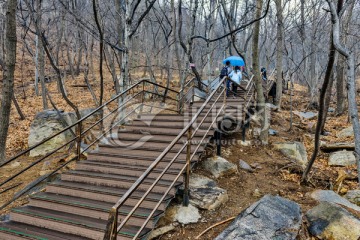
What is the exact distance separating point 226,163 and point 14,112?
13.0m

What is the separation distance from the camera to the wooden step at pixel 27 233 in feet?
12.3

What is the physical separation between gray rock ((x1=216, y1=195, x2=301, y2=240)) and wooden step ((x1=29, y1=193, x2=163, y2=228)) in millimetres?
1112

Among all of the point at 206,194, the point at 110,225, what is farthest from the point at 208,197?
the point at 110,225

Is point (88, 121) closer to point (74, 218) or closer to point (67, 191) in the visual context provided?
point (67, 191)

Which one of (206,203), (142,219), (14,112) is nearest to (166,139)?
(206,203)

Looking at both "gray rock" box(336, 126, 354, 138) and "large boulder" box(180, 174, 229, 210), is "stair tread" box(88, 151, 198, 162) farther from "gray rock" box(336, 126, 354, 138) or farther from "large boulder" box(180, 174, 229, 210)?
"gray rock" box(336, 126, 354, 138)

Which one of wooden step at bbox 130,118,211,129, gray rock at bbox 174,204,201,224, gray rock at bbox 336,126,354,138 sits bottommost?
gray rock at bbox 174,204,201,224

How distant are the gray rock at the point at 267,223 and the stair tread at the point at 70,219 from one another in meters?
1.20

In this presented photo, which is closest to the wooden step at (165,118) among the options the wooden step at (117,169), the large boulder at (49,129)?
the wooden step at (117,169)

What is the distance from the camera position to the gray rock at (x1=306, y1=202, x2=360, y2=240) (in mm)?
3574

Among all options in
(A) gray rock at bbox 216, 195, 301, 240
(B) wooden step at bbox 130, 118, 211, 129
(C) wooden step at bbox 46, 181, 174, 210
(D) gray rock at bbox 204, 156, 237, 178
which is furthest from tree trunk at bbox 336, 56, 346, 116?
(C) wooden step at bbox 46, 181, 174, 210

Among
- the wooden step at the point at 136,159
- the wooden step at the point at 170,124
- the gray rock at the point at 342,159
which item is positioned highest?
the wooden step at the point at 170,124

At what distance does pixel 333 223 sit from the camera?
3.71 metres

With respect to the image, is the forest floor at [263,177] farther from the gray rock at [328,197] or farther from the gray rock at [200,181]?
the gray rock at [200,181]
